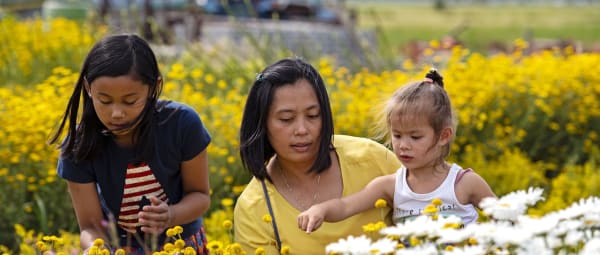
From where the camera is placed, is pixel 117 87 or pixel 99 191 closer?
pixel 117 87

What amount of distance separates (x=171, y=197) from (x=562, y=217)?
1.55m

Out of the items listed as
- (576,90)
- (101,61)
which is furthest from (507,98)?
(101,61)

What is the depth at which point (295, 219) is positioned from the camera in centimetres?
277

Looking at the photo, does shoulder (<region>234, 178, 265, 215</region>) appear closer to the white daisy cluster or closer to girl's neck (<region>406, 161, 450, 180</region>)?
girl's neck (<region>406, 161, 450, 180</region>)

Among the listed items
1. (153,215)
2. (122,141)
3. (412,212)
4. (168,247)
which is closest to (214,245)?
(168,247)

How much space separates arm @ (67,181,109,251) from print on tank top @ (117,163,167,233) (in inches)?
3.2

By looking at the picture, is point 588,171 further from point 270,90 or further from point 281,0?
point 281,0

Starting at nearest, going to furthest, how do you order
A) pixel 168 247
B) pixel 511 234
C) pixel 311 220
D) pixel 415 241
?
pixel 511 234 → pixel 415 241 → pixel 168 247 → pixel 311 220

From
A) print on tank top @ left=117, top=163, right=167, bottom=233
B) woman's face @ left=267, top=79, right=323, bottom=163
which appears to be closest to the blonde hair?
woman's face @ left=267, top=79, right=323, bottom=163

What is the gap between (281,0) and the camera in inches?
695

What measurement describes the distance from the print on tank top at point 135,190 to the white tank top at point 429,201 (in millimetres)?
753

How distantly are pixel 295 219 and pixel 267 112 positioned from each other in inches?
13.1

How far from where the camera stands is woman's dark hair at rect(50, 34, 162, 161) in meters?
2.61

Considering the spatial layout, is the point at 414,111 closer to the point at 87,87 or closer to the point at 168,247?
the point at 168,247
